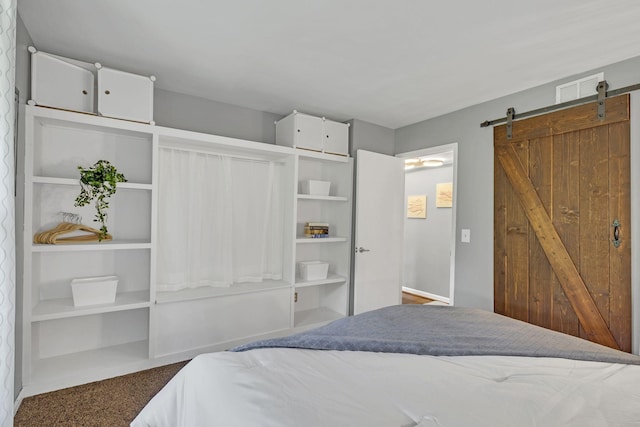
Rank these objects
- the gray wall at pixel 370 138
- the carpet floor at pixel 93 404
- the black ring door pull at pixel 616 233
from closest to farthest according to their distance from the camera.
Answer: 1. the carpet floor at pixel 93 404
2. the black ring door pull at pixel 616 233
3. the gray wall at pixel 370 138

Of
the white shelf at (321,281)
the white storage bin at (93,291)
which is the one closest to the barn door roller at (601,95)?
the white shelf at (321,281)

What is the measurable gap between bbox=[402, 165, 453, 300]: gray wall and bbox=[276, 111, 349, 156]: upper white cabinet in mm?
2538

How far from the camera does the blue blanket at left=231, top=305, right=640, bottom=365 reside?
1421 mm

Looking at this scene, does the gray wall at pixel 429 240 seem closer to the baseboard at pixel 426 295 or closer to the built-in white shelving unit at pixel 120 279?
the baseboard at pixel 426 295

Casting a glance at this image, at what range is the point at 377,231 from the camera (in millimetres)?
3566

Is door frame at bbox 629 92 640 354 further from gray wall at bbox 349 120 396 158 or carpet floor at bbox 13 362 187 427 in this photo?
carpet floor at bbox 13 362 187 427

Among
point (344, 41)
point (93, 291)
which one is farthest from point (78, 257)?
point (344, 41)

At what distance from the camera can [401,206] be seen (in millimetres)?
3752

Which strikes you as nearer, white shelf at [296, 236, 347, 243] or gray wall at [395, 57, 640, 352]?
gray wall at [395, 57, 640, 352]

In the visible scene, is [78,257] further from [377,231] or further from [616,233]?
[616,233]

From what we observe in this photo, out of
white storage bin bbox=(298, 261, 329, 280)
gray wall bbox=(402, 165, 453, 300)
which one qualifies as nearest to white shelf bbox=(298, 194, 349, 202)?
white storage bin bbox=(298, 261, 329, 280)

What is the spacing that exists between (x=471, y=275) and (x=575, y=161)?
1299 mm

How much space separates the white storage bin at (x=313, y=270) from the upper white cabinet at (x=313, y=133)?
123 centimetres

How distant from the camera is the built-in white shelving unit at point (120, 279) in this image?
7.25 feet
